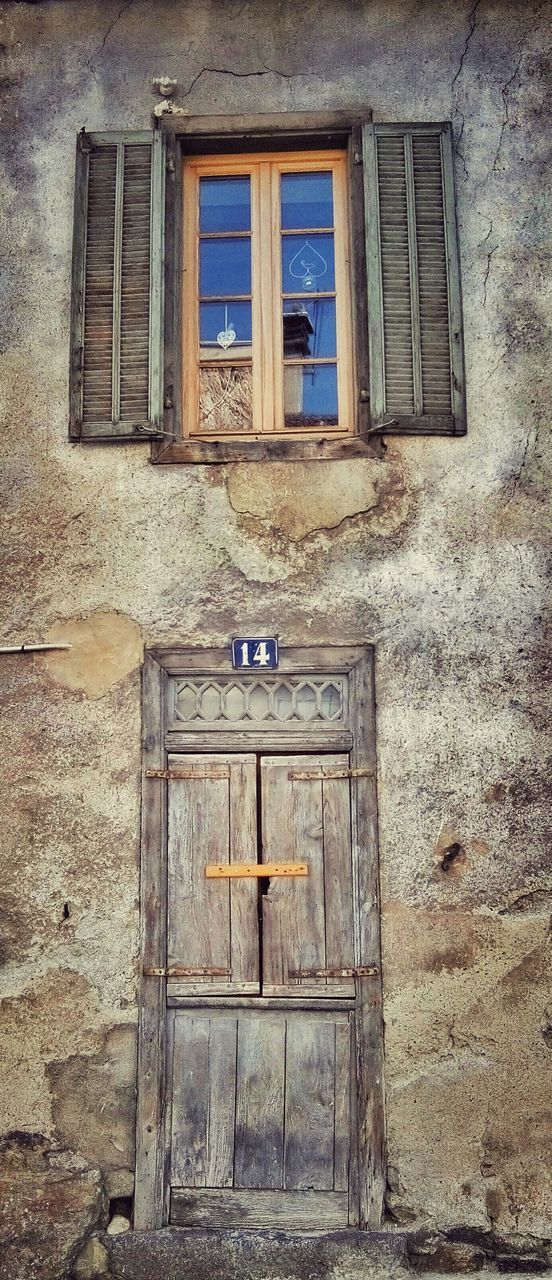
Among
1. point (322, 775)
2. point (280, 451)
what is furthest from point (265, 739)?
point (280, 451)

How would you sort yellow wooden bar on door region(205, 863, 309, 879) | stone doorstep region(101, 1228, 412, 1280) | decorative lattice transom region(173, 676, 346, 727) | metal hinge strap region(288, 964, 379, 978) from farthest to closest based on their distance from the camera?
1. decorative lattice transom region(173, 676, 346, 727)
2. yellow wooden bar on door region(205, 863, 309, 879)
3. metal hinge strap region(288, 964, 379, 978)
4. stone doorstep region(101, 1228, 412, 1280)

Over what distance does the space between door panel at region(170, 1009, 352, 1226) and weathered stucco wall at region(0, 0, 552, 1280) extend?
0.75ft

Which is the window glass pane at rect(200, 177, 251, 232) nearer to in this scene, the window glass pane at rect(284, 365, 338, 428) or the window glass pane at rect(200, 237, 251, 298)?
the window glass pane at rect(200, 237, 251, 298)

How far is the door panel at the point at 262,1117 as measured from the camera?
15.6 feet

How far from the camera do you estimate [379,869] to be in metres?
4.91

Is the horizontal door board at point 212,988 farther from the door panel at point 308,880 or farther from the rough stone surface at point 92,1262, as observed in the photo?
A: the rough stone surface at point 92,1262

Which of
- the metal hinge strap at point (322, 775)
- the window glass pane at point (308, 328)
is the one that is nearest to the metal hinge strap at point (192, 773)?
the metal hinge strap at point (322, 775)

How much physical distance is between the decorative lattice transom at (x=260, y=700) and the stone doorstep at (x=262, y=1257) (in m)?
2.17

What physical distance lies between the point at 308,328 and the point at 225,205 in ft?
2.61

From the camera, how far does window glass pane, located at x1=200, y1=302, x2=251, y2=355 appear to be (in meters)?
5.50

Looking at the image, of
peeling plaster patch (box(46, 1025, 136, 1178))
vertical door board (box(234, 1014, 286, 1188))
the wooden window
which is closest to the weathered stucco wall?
peeling plaster patch (box(46, 1025, 136, 1178))

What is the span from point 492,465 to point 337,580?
3.02 feet

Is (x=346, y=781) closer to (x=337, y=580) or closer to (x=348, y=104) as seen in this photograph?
(x=337, y=580)

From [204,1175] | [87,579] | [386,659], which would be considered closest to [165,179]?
[87,579]
